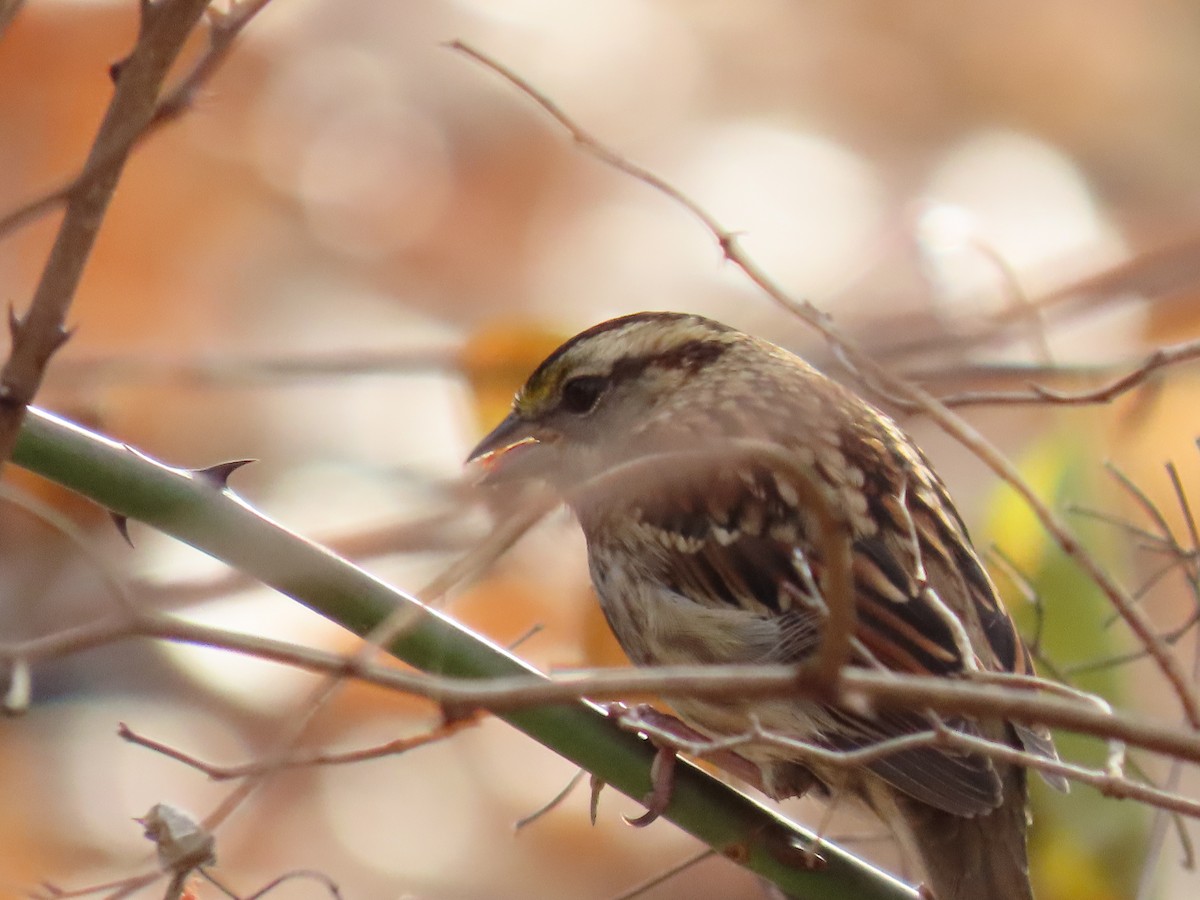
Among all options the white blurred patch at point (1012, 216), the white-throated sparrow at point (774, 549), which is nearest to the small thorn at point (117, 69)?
the white-throated sparrow at point (774, 549)

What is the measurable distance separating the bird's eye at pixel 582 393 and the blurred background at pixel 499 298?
62cm

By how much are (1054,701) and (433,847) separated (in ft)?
10.1

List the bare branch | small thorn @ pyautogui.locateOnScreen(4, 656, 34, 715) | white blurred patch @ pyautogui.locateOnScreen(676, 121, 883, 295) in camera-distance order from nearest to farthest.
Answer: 1. small thorn @ pyautogui.locateOnScreen(4, 656, 34, 715)
2. the bare branch
3. white blurred patch @ pyautogui.locateOnScreen(676, 121, 883, 295)

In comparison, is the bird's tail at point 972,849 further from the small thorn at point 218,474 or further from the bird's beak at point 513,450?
the small thorn at point 218,474

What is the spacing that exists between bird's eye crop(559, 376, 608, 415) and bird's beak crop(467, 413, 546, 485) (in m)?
0.07

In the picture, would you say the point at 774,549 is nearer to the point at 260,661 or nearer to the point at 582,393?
the point at 582,393

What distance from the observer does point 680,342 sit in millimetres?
2734

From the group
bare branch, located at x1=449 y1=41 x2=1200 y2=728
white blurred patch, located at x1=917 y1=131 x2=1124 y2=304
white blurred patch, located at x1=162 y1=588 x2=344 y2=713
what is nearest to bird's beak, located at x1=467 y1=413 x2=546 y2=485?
bare branch, located at x1=449 y1=41 x2=1200 y2=728

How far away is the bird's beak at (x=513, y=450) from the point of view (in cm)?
254

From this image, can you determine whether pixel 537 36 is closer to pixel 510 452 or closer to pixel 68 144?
pixel 68 144

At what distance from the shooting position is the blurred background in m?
3.49

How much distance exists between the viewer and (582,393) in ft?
8.53

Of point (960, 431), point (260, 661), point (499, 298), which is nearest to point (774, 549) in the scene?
point (960, 431)

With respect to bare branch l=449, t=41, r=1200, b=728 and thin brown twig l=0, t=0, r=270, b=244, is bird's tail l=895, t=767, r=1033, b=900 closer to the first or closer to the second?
bare branch l=449, t=41, r=1200, b=728
